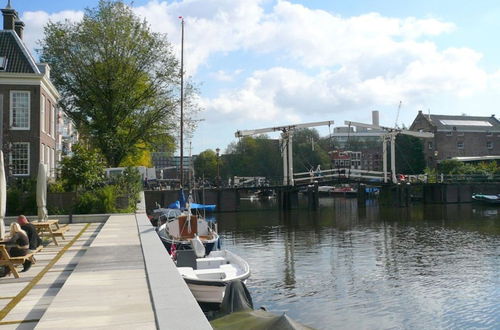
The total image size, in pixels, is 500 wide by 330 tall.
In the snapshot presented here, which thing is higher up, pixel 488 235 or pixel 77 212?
pixel 77 212

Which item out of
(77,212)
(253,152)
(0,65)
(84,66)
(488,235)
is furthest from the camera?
(253,152)

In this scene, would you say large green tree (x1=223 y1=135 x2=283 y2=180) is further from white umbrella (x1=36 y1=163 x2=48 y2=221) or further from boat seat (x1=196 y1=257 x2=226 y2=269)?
boat seat (x1=196 y1=257 x2=226 y2=269)

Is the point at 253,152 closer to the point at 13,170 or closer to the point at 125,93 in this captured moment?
the point at 125,93

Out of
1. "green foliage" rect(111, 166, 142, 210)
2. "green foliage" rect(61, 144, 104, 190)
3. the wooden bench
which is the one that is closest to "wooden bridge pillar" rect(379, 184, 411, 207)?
"green foliage" rect(111, 166, 142, 210)

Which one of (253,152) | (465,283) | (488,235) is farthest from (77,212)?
(253,152)

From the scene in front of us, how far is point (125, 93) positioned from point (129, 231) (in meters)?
25.8

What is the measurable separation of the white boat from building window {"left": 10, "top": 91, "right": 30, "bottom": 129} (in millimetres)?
21730

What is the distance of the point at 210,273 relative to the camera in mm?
14078

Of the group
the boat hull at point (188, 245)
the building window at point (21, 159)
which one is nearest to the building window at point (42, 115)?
the building window at point (21, 159)

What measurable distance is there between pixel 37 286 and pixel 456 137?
272 ft

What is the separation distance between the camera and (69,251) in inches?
559

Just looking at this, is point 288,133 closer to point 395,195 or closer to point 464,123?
point 395,195

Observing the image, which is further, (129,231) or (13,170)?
(13,170)

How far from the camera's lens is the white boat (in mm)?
13117
